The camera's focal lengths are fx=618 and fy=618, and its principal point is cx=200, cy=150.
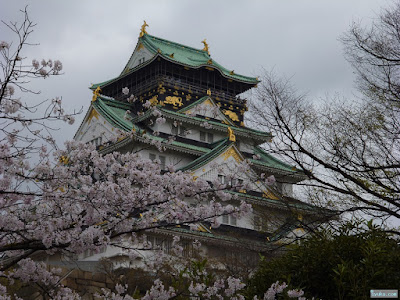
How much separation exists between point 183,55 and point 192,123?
7175 millimetres

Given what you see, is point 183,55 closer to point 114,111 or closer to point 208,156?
point 114,111

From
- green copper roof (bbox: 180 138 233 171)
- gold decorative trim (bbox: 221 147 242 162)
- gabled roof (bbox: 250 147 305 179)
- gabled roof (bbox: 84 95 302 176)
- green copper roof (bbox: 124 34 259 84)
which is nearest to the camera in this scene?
green copper roof (bbox: 180 138 233 171)

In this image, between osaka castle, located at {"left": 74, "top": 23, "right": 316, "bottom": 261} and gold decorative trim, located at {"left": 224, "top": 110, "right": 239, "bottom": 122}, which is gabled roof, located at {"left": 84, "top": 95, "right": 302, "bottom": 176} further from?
gold decorative trim, located at {"left": 224, "top": 110, "right": 239, "bottom": 122}

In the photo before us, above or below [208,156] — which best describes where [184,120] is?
above

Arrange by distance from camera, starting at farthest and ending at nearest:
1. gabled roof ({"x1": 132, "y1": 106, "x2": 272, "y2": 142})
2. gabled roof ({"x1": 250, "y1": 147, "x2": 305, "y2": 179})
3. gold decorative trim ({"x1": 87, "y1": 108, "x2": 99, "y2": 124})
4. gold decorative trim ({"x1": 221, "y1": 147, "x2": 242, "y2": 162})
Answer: gold decorative trim ({"x1": 87, "y1": 108, "x2": 99, "y2": 124}) → gabled roof ({"x1": 250, "y1": 147, "x2": 305, "y2": 179}) → gabled roof ({"x1": 132, "y1": 106, "x2": 272, "y2": 142}) → gold decorative trim ({"x1": 221, "y1": 147, "x2": 242, "y2": 162})

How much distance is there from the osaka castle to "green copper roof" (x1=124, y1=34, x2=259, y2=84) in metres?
0.06

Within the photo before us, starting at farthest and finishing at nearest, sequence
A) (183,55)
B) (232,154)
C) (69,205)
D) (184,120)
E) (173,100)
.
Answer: (183,55) → (173,100) → (184,120) → (232,154) → (69,205)

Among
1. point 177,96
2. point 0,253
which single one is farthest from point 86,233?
point 177,96

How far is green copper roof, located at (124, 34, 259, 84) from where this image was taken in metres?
39.3

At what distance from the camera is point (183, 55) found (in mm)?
41969

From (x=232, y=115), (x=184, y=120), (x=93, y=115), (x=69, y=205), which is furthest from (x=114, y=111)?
(x=69, y=205)

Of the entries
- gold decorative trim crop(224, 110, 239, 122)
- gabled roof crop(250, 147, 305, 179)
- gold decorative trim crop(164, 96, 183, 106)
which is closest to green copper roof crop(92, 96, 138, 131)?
gold decorative trim crop(164, 96, 183, 106)

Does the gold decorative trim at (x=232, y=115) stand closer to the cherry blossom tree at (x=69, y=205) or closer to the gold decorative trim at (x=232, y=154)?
the gold decorative trim at (x=232, y=154)

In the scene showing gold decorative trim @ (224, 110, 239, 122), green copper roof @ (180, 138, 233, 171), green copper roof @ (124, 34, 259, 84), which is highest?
green copper roof @ (124, 34, 259, 84)
